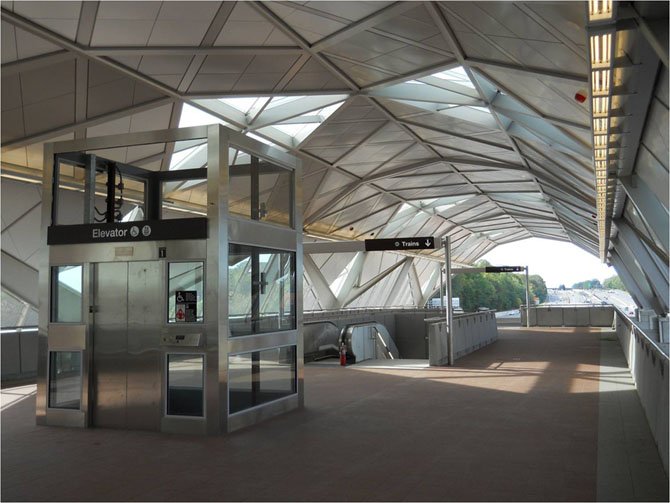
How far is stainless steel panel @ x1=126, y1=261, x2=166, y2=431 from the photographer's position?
9.91 m

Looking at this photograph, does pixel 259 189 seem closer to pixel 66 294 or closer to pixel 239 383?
pixel 239 383

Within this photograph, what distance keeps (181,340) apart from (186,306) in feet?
1.86

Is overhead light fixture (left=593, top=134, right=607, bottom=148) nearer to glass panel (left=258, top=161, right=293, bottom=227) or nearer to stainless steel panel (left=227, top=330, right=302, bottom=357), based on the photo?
glass panel (left=258, top=161, right=293, bottom=227)

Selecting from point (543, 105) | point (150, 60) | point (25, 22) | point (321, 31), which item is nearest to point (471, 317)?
point (543, 105)

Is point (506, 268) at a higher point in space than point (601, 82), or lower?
lower

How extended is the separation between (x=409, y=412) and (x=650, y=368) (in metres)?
4.04

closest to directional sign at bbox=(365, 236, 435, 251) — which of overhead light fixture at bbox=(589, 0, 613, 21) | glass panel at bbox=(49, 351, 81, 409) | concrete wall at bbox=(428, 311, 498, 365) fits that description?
concrete wall at bbox=(428, 311, 498, 365)

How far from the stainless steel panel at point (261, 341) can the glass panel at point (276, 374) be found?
126 millimetres

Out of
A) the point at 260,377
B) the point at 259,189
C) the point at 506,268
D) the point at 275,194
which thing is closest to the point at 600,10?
the point at 259,189

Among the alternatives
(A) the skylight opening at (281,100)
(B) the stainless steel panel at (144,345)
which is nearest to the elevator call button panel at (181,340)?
(B) the stainless steel panel at (144,345)

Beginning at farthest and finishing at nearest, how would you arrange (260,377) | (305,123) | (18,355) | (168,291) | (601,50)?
(305,123), (18,355), (260,377), (168,291), (601,50)

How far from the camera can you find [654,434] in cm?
847

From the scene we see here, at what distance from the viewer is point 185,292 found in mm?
9969

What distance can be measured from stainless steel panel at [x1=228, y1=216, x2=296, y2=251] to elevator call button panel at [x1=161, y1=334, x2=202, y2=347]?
66.5 inches
